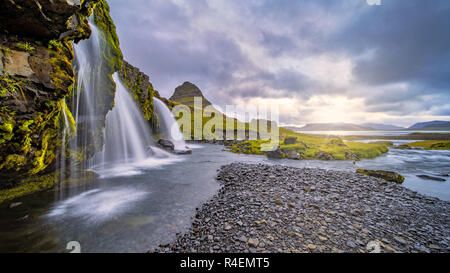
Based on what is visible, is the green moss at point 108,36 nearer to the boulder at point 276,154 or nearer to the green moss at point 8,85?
the green moss at point 8,85

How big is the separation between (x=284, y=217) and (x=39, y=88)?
12.6 m

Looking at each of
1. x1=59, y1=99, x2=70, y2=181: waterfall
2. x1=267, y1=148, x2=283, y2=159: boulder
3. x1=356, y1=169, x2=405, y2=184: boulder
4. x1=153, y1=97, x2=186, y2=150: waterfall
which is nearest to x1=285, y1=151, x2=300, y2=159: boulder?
x1=267, y1=148, x2=283, y2=159: boulder

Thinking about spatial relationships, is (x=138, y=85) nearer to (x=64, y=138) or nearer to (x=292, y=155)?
(x=64, y=138)

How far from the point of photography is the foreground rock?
5059 millimetres

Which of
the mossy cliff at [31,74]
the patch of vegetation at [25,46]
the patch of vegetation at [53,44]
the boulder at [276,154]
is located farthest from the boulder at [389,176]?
the patch of vegetation at [25,46]

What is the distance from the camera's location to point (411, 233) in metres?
5.76

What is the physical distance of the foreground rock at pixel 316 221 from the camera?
199 inches

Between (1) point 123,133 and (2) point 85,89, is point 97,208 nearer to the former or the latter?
(2) point 85,89

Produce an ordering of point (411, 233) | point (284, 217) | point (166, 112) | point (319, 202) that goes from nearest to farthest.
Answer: point (411, 233) → point (284, 217) → point (319, 202) → point (166, 112)

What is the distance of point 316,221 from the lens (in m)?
6.20

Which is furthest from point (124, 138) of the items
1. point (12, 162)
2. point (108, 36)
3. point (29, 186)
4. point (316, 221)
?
point (316, 221)
